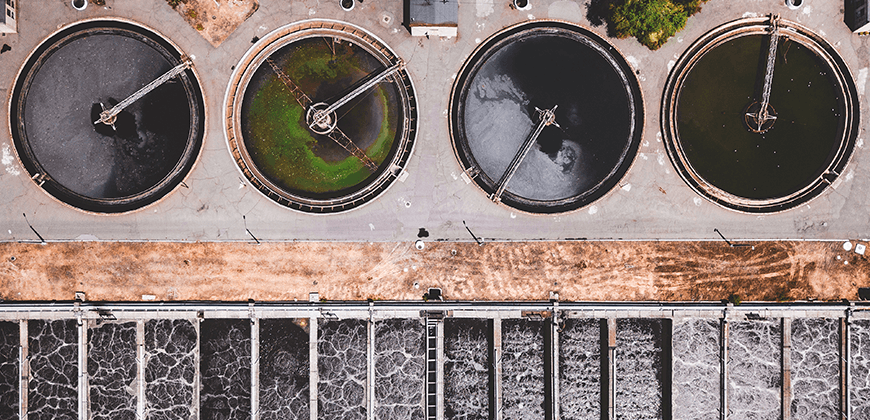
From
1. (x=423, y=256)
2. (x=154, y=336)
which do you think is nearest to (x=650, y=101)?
(x=423, y=256)

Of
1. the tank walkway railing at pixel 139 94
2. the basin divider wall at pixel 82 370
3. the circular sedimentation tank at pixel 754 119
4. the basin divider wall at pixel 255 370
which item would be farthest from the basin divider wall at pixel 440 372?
the tank walkway railing at pixel 139 94

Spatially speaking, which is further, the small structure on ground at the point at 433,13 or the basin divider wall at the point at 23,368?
the basin divider wall at the point at 23,368

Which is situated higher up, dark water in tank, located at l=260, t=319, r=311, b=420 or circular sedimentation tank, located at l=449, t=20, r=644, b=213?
circular sedimentation tank, located at l=449, t=20, r=644, b=213

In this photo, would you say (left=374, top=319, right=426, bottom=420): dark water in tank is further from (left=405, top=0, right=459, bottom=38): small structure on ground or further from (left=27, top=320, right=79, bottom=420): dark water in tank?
(left=27, top=320, right=79, bottom=420): dark water in tank

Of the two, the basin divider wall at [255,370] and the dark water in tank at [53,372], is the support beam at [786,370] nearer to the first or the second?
the basin divider wall at [255,370]

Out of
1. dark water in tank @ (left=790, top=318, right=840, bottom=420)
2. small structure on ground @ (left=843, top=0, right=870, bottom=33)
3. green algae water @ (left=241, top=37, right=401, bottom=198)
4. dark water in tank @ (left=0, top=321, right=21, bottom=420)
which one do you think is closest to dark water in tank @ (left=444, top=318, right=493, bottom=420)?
green algae water @ (left=241, top=37, right=401, bottom=198)

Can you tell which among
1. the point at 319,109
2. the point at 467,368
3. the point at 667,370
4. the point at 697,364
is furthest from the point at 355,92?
the point at 697,364
